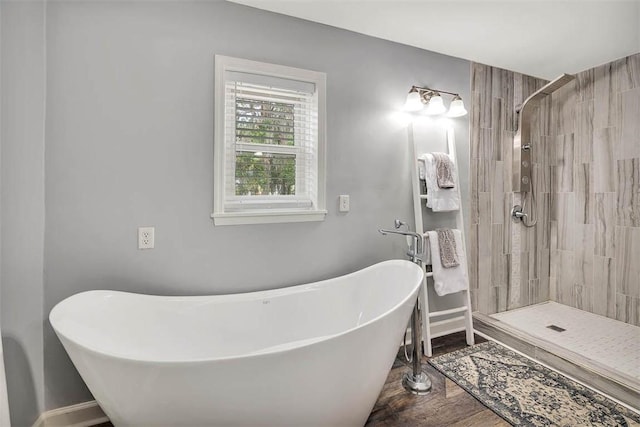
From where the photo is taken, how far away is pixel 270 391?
1.10 meters

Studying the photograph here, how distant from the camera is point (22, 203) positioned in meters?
1.37

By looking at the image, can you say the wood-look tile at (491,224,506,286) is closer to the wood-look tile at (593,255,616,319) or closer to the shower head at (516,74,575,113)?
the wood-look tile at (593,255,616,319)

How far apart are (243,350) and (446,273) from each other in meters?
1.58

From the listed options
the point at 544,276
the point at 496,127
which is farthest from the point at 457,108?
the point at 544,276

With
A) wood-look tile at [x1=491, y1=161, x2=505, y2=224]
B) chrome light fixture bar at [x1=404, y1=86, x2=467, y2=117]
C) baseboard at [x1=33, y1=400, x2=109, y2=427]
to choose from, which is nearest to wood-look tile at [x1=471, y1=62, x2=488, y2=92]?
chrome light fixture bar at [x1=404, y1=86, x2=467, y2=117]

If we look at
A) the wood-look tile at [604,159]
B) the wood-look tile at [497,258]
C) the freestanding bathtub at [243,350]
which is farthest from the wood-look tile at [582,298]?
the freestanding bathtub at [243,350]

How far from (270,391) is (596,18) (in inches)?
117

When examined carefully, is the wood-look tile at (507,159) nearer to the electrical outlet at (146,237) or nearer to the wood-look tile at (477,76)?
the wood-look tile at (477,76)

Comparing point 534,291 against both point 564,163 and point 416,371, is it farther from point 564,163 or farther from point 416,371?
point 416,371

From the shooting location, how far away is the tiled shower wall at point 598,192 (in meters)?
2.54

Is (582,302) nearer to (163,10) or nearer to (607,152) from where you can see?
(607,152)

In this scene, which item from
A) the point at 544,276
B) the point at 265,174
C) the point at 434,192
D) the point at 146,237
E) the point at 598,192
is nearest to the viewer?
the point at 146,237

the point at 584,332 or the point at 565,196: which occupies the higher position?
the point at 565,196

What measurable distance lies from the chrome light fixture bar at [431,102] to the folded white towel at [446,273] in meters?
0.97
